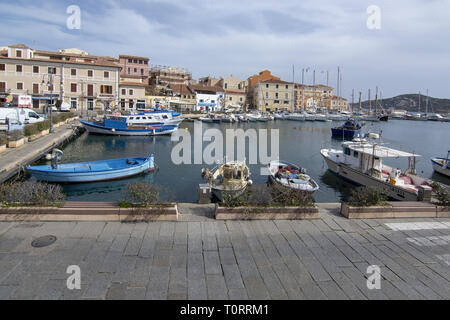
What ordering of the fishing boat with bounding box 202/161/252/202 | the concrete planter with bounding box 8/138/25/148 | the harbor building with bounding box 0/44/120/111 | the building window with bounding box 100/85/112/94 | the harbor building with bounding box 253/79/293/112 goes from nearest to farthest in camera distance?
the fishing boat with bounding box 202/161/252/202
the concrete planter with bounding box 8/138/25/148
the harbor building with bounding box 0/44/120/111
the building window with bounding box 100/85/112/94
the harbor building with bounding box 253/79/293/112

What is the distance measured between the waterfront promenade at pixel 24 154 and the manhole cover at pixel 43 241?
11.5m

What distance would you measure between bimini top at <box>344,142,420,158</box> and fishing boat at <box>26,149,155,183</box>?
561 inches

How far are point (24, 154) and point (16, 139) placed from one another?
3.35 m

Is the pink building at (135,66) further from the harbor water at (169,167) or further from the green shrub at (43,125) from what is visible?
the green shrub at (43,125)

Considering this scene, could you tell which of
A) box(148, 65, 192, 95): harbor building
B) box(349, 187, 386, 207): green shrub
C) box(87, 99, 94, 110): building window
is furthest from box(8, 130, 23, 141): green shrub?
box(148, 65, 192, 95): harbor building

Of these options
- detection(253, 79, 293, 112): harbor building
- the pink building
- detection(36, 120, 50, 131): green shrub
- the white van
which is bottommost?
detection(36, 120, 50, 131): green shrub

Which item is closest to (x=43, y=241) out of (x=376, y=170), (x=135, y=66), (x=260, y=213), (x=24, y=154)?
(x=260, y=213)

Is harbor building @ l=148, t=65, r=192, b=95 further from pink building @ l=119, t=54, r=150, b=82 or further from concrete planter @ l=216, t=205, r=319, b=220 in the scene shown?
concrete planter @ l=216, t=205, r=319, b=220

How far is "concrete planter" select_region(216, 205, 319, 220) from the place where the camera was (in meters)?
9.16

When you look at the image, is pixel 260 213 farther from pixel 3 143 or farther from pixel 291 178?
pixel 3 143

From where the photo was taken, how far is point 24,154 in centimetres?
2238
